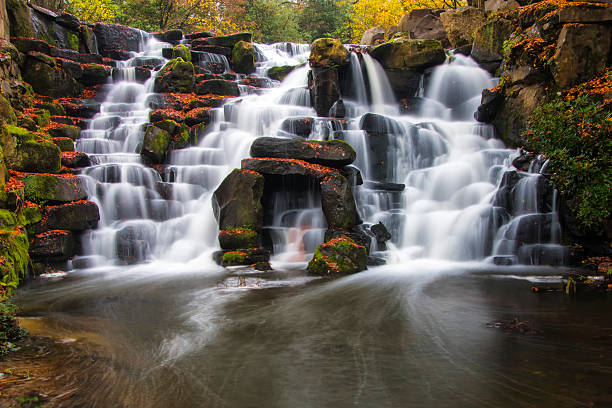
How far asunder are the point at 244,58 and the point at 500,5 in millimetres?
14280

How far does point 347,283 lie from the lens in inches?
326

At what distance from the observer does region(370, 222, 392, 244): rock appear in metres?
11.1

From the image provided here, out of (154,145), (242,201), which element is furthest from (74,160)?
(242,201)

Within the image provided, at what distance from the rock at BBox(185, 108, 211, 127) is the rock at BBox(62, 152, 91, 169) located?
4480mm

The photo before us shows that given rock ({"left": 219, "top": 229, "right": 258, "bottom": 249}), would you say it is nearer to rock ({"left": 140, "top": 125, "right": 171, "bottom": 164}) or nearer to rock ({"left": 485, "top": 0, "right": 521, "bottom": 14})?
rock ({"left": 140, "top": 125, "right": 171, "bottom": 164})

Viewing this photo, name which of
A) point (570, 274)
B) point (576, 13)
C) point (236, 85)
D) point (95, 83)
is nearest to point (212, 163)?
point (236, 85)

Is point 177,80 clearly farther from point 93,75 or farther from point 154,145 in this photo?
point 154,145

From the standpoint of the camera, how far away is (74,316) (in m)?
6.13

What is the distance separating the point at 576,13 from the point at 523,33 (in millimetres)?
2121

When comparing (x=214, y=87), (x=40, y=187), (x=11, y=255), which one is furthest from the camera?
(x=214, y=87)

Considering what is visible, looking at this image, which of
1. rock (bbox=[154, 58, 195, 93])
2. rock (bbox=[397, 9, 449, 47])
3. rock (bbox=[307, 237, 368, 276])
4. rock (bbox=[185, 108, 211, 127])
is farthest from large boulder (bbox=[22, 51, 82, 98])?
rock (bbox=[397, 9, 449, 47])

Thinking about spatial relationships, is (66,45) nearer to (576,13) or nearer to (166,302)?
(166,302)

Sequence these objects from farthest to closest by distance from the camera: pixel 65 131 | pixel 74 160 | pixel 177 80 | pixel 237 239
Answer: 1. pixel 177 80
2. pixel 65 131
3. pixel 74 160
4. pixel 237 239

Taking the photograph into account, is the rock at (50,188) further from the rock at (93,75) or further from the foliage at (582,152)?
the foliage at (582,152)
